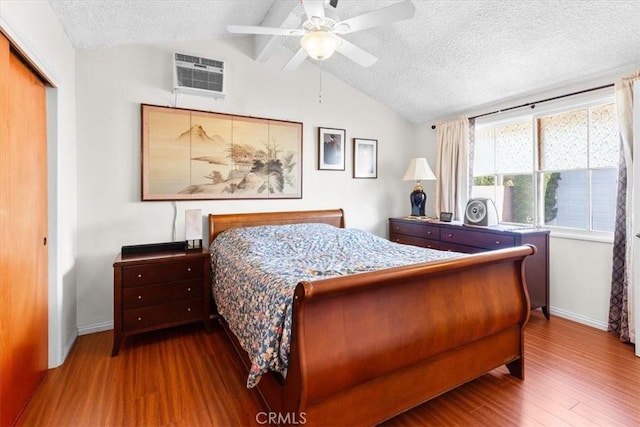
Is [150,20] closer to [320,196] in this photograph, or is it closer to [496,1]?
[320,196]

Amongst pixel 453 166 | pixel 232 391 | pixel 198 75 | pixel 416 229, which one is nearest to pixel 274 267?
pixel 232 391

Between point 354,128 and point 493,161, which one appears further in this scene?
point 354,128

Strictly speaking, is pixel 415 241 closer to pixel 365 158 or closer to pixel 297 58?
pixel 365 158

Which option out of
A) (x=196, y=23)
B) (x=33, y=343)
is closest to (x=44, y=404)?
(x=33, y=343)

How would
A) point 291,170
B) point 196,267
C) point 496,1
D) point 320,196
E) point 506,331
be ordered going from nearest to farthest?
point 506,331
point 496,1
point 196,267
point 291,170
point 320,196

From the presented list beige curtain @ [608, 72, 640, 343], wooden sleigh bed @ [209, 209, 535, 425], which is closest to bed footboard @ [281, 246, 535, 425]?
wooden sleigh bed @ [209, 209, 535, 425]

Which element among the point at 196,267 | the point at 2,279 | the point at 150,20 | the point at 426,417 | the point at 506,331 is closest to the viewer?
the point at 2,279

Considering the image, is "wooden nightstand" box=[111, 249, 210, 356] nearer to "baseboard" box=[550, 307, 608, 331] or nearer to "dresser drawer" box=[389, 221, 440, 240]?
"dresser drawer" box=[389, 221, 440, 240]

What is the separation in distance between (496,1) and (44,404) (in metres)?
4.12

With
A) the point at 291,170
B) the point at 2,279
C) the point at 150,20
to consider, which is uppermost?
the point at 150,20

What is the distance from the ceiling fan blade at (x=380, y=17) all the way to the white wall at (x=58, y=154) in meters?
1.73

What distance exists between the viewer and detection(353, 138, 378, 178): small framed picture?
424 cm

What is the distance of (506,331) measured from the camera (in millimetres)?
2104

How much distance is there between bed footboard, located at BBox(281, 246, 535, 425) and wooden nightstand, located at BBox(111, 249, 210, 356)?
164 cm
